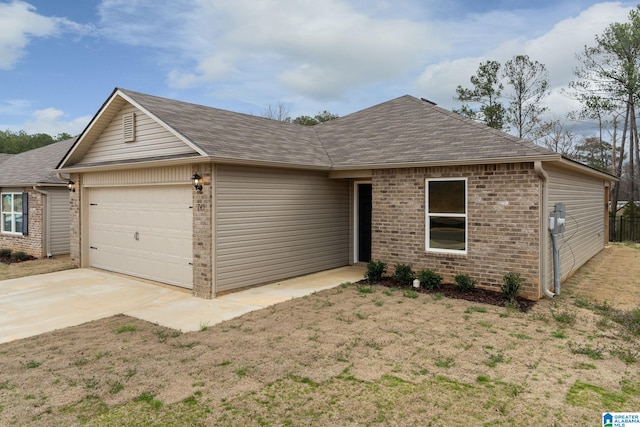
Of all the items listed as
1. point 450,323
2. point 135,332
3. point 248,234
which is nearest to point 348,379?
point 450,323

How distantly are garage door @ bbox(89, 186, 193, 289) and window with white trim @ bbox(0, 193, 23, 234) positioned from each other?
5.41m

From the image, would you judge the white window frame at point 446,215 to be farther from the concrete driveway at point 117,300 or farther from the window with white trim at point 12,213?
the window with white trim at point 12,213

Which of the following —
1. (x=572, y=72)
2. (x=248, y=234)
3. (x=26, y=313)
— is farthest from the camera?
(x=572, y=72)

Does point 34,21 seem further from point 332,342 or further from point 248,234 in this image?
point 332,342

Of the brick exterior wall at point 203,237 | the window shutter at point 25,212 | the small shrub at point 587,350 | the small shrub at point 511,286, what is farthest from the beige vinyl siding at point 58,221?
the small shrub at point 587,350

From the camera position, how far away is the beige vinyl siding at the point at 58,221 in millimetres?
14266

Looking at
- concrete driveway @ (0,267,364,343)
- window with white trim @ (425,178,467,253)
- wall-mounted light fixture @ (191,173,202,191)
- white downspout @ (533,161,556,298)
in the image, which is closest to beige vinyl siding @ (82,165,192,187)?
wall-mounted light fixture @ (191,173,202,191)

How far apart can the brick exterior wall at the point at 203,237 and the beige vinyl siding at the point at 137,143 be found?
0.96 meters

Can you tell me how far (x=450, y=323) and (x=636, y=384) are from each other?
2428mm

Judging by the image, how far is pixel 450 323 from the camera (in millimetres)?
6367

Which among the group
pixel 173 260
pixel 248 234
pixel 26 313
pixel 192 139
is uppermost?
pixel 192 139

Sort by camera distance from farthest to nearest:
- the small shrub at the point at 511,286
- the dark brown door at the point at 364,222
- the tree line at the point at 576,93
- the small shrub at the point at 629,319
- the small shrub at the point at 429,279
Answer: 1. the tree line at the point at 576,93
2. the dark brown door at the point at 364,222
3. the small shrub at the point at 429,279
4. the small shrub at the point at 511,286
5. the small shrub at the point at 629,319

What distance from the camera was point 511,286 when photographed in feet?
25.2

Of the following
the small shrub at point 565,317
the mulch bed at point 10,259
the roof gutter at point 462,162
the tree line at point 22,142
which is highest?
the tree line at point 22,142
